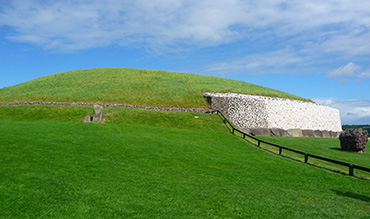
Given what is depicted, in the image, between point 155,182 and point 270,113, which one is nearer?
point 155,182

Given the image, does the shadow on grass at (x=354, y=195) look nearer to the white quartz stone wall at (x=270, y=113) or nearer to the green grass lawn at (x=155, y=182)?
the green grass lawn at (x=155, y=182)

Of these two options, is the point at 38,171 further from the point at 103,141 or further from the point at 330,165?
the point at 330,165

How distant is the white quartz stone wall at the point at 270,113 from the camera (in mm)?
42812

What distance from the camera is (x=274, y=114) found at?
1727 inches

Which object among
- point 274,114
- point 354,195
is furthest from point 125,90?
point 354,195

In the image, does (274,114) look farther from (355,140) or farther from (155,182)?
(155,182)

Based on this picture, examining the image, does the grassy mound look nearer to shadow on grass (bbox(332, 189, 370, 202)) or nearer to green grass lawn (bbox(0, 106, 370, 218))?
green grass lawn (bbox(0, 106, 370, 218))

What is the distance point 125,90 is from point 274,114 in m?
28.0

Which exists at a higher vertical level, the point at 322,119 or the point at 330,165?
the point at 322,119

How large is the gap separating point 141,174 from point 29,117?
97.5 ft

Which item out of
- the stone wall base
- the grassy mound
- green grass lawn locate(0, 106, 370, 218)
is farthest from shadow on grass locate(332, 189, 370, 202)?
the grassy mound

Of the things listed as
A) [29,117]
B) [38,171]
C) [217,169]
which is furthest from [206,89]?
[38,171]

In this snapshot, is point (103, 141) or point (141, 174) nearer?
point (141, 174)

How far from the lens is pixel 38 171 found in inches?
464
